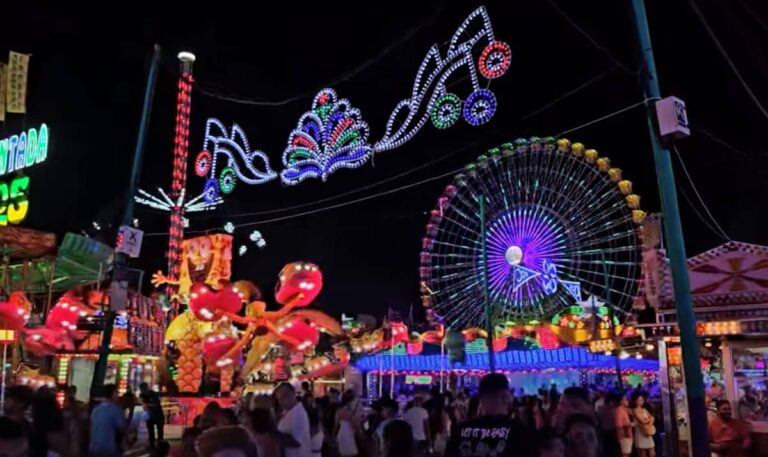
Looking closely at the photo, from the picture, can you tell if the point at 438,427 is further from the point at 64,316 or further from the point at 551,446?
the point at 64,316

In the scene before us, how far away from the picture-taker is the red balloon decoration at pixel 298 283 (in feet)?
71.1

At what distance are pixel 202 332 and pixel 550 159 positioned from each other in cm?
1481

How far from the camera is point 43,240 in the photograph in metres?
15.1

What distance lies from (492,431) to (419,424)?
7523 millimetres

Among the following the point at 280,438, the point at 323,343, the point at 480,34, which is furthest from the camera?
the point at 323,343

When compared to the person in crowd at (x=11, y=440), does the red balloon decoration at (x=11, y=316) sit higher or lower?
higher

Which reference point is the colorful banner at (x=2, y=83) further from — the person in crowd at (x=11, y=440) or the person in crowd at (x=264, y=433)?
the person in crowd at (x=11, y=440)

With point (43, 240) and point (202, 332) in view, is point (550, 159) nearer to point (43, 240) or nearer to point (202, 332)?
point (202, 332)

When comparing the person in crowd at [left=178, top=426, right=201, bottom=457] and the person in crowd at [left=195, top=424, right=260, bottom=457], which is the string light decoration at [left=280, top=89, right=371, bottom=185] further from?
the person in crowd at [left=195, top=424, right=260, bottom=457]

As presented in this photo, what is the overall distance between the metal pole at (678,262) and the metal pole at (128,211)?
7.79 m

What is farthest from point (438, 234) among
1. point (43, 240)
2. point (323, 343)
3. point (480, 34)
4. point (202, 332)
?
point (43, 240)

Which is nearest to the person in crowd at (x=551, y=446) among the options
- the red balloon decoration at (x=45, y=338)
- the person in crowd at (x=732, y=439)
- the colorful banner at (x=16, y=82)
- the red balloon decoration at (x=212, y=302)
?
the person in crowd at (x=732, y=439)

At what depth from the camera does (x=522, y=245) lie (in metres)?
28.9

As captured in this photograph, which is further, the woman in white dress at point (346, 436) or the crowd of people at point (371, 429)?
the woman in white dress at point (346, 436)
